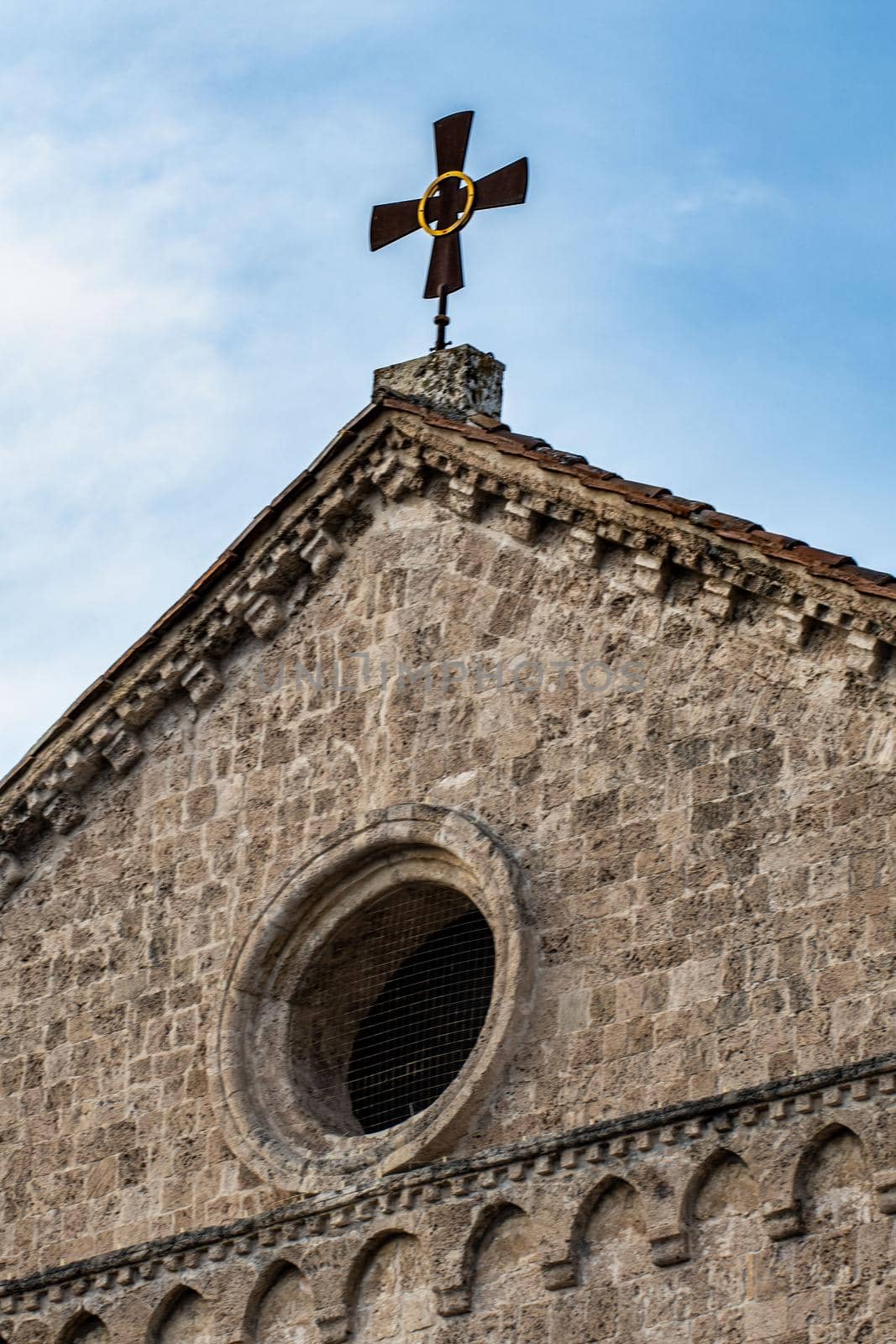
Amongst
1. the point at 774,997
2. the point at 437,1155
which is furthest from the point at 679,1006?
the point at 437,1155

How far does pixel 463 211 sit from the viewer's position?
17422 mm

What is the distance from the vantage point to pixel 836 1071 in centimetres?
1263

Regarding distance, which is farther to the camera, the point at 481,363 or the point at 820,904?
the point at 481,363

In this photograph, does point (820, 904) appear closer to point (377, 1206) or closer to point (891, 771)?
point (891, 771)

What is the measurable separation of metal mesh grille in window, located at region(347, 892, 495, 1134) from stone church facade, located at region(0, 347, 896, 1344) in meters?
0.02

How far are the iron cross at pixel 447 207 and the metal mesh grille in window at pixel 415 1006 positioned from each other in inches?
146

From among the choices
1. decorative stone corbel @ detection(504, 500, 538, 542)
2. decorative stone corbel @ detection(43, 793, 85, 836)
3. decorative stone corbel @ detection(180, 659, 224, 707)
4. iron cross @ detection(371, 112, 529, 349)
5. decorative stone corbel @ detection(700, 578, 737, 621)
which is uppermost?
iron cross @ detection(371, 112, 529, 349)

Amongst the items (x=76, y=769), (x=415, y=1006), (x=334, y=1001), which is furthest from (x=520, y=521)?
(x=76, y=769)

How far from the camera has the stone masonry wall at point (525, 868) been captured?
13391mm

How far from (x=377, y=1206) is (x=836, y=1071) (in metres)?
2.48

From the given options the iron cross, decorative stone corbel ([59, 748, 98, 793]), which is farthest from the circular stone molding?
the iron cross

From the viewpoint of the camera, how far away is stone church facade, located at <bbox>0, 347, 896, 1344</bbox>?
516 inches

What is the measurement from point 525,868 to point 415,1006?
3.70ft

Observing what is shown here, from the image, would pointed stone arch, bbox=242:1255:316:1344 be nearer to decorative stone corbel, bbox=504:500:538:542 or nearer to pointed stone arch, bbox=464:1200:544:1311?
pointed stone arch, bbox=464:1200:544:1311
